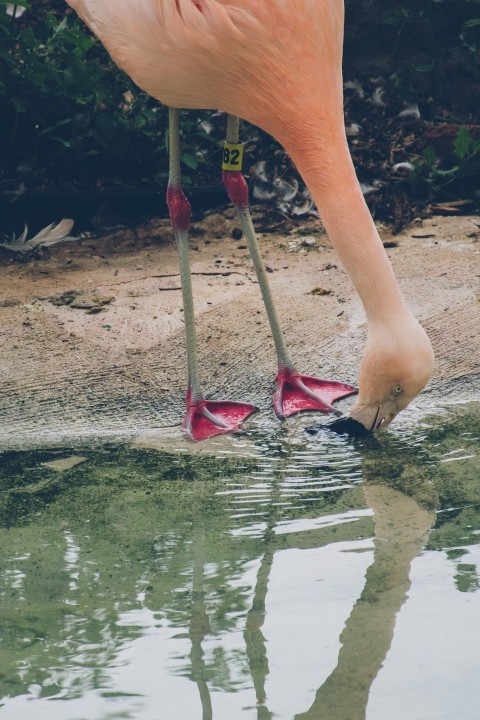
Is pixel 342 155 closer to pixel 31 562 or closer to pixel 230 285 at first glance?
pixel 230 285

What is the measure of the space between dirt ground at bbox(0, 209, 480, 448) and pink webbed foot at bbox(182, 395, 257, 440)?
9 cm

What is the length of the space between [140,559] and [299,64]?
1760 millimetres

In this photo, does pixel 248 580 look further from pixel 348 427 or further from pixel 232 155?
pixel 232 155

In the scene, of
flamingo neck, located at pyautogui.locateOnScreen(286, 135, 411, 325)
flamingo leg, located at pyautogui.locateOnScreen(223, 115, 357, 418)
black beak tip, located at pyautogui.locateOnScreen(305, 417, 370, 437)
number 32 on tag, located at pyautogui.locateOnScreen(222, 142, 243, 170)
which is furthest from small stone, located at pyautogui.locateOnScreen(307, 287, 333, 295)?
flamingo neck, located at pyautogui.locateOnScreen(286, 135, 411, 325)

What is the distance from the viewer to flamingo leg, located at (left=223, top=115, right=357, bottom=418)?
13.2 feet

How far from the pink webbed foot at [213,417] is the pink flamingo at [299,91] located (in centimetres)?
50

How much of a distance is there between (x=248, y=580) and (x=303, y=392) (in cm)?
140

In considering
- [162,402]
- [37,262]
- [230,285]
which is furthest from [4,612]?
[37,262]

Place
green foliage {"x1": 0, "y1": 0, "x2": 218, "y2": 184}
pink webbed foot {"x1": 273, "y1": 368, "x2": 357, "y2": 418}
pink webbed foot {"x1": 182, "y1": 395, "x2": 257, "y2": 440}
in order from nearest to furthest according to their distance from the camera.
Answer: pink webbed foot {"x1": 182, "y1": 395, "x2": 257, "y2": 440}
pink webbed foot {"x1": 273, "y1": 368, "x2": 357, "y2": 418}
green foliage {"x1": 0, "y1": 0, "x2": 218, "y2": 184}

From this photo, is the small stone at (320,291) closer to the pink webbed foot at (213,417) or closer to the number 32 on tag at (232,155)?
the number 32 on tag at (232,155)

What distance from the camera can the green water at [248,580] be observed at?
Result: 7.41ft

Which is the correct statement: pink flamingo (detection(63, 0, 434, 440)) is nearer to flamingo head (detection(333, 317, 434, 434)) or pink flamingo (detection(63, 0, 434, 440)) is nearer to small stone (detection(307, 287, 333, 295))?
flamingo head (detection(333, 317, 434, 434))

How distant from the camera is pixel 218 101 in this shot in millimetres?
3660

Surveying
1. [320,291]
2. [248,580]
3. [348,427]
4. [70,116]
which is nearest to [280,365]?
[348,427]
